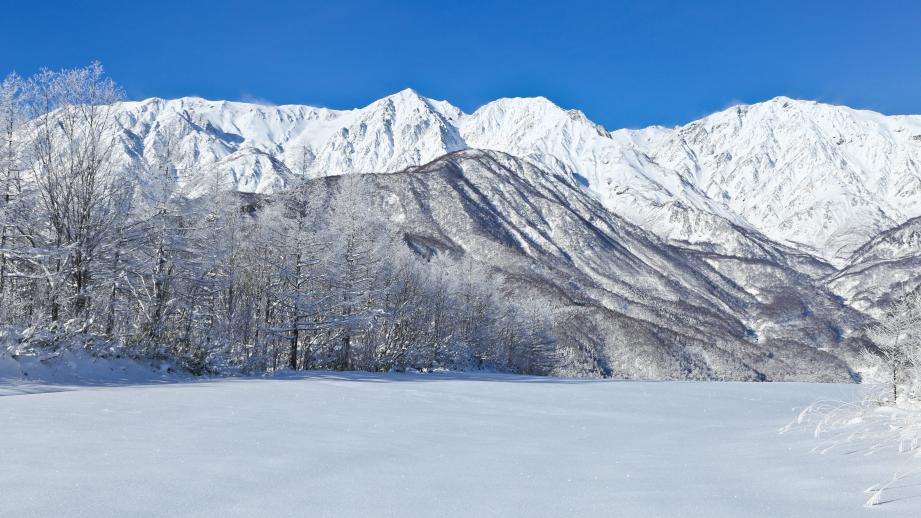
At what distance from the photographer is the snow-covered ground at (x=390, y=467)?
3680 mm

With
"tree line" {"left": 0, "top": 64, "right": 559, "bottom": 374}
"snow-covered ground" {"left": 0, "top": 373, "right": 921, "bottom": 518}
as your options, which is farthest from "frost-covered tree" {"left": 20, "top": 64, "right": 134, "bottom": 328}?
"snow-covered ground" {"left": 0, "top": 373, "right": 921, "bottom": 518}

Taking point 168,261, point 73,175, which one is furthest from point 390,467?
point 168,261

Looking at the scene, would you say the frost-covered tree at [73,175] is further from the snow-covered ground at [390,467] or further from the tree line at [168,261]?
the snow-covered ground at [390,467]

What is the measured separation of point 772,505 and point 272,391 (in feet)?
31.8

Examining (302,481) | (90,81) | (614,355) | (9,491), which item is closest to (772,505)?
(302,481)

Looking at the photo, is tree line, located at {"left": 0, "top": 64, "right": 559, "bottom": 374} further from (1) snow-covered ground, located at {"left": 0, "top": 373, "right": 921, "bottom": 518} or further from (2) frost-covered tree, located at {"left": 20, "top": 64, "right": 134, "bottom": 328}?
(1) snow-covered ground, located at {"left": 0, "top": 373, "right": 921, "bottom": 518}

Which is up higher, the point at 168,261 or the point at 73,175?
the point at 73,175

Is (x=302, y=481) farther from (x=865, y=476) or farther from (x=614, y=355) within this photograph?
(x=614, y=355)

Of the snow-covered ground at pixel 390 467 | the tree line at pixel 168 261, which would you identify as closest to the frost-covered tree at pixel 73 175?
the tree line at pixel 168 261

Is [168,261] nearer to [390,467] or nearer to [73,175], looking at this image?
[73,175]

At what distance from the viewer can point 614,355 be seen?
16438 centimetres

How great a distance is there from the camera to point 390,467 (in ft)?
16.5

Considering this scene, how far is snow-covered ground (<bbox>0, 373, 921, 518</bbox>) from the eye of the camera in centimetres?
368

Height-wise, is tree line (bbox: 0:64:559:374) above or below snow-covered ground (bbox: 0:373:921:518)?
above
